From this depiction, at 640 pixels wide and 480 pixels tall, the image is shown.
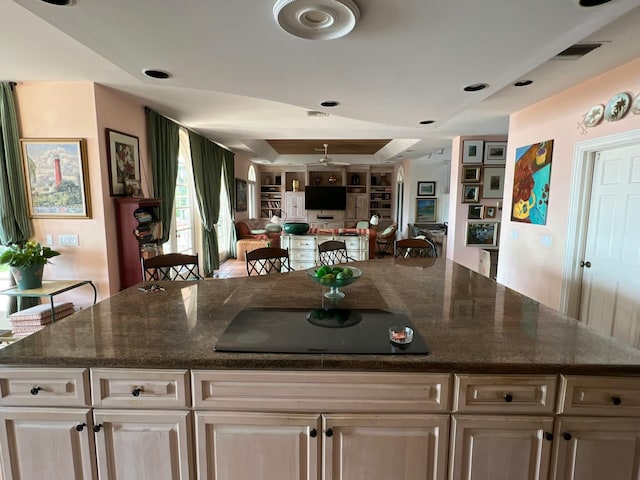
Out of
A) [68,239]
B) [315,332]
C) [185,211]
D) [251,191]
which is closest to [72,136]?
[68,239]

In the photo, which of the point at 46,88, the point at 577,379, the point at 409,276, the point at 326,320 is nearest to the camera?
the point at 577,379

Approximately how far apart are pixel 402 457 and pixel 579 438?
64cm

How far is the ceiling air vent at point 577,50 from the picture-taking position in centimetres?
214

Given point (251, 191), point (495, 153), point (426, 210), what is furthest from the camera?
point (251, 191)

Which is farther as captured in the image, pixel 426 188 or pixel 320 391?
pixel 426 188

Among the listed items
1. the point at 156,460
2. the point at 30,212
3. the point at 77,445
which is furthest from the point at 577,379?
the point at 30,212

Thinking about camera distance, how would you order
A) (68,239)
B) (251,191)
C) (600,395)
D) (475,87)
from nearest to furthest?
(600,395) → (475,87) → (68,239) → (251,191)

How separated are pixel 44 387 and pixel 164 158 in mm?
3332

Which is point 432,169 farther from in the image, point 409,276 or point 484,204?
point 409,276

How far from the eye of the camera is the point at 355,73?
205 centimetres

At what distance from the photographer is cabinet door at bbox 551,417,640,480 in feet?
3.73

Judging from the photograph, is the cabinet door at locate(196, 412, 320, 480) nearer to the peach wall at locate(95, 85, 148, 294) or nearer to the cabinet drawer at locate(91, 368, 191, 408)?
the cabinet drawer at locate(91, 368, 191, 408)

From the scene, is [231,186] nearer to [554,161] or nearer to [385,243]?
[385,243]

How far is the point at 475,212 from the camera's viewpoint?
5.26 metres
